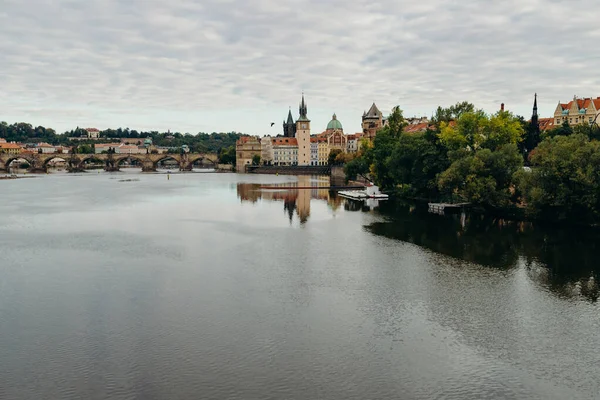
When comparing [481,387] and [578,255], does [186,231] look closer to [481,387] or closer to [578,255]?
[578,255]

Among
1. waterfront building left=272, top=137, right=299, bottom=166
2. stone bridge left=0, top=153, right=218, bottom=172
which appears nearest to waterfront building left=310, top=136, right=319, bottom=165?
waterfront building left=272, top=137, right=299, bottom=166

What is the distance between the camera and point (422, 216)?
4597 centimetres

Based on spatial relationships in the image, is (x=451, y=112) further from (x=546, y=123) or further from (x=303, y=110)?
(x=303, y=110)

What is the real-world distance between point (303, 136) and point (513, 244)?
121278 mm

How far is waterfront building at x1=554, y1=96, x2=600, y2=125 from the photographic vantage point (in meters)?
74.9

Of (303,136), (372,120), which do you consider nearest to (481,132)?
(372,120)

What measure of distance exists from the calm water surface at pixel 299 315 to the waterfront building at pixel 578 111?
154 ft

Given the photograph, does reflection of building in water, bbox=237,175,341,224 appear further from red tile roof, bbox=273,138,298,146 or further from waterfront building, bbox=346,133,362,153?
waterfront building, bbox=346,133,362,153

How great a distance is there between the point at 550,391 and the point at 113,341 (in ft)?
40.4

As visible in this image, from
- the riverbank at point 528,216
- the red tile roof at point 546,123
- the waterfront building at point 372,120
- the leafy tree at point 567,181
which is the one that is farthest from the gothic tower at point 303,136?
the leafy tree at point 567,181

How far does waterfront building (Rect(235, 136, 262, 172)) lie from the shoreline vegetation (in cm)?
8792

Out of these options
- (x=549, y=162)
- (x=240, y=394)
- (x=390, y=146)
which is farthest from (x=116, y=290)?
(x=390, y=146)

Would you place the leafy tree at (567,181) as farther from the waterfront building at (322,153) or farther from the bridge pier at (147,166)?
the bridge pier at (147,166)

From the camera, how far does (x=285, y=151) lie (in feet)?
507
